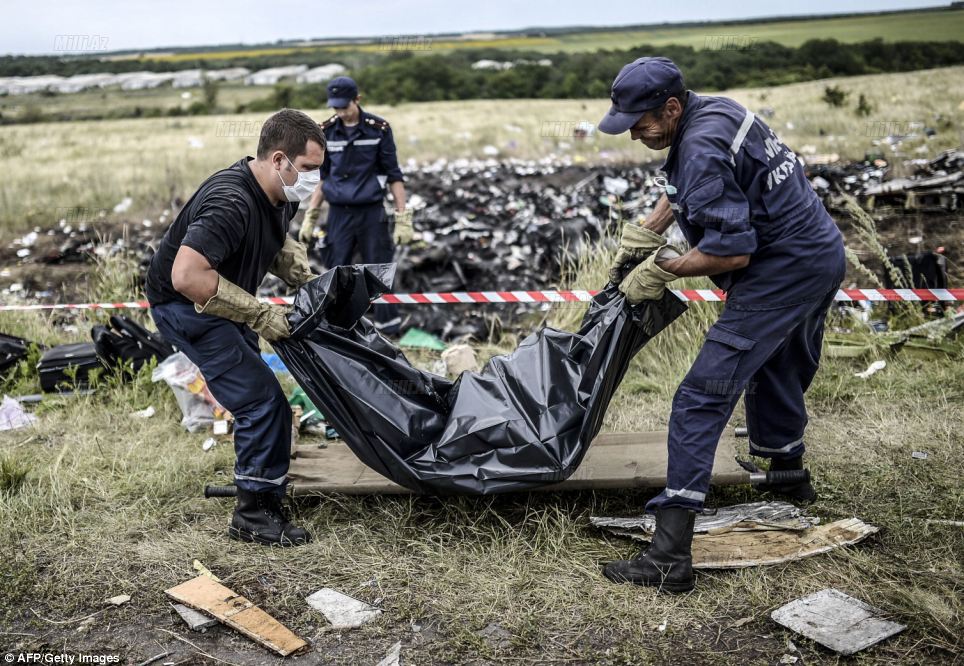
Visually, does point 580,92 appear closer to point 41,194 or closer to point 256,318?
point 41,194

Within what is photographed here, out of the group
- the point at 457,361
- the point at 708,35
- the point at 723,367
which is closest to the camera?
the point at 723,367


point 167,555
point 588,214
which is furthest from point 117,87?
point 167,555

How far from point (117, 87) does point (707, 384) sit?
2737cm

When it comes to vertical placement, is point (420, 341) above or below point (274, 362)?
below

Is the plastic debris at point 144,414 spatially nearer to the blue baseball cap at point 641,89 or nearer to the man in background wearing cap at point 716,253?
the man in background wearing cap at point 716,253

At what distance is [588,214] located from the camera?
859 cm

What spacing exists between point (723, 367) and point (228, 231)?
1.84 m

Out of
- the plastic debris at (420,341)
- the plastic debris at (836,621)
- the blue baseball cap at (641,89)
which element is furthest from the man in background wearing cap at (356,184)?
the plastic debris at (836,621)

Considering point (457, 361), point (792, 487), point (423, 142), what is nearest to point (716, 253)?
point (792, 487)

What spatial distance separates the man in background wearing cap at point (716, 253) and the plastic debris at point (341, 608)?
88 centimetres

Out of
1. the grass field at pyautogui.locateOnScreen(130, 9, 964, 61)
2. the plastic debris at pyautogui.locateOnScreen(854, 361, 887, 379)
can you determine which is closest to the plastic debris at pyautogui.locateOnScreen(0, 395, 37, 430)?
the plastic debris at pyautogui.locateOnScreen(854, 361, 887, 379)

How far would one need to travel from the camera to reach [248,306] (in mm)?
2902

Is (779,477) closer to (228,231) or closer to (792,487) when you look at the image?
(792,487)

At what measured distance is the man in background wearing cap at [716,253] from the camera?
257cm
